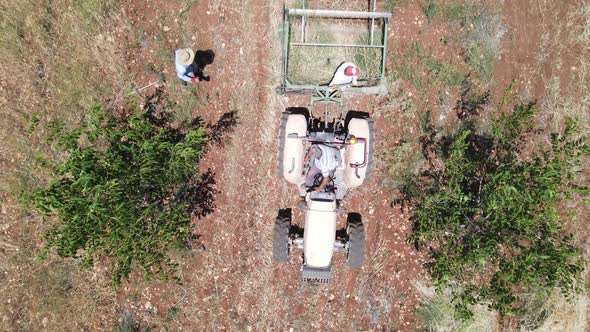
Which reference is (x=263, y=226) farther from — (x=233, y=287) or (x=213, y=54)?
(x=213, y=54)

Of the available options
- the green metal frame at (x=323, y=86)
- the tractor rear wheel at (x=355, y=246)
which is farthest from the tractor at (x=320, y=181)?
the green metal frame at (x=323, y=86)

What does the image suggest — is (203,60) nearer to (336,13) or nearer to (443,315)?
(336,13)

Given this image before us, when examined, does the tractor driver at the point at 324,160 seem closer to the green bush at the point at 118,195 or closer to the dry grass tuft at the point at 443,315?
the green bush at the point at 118,195

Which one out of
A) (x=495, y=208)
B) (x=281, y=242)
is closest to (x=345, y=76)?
(x=281, y=242)

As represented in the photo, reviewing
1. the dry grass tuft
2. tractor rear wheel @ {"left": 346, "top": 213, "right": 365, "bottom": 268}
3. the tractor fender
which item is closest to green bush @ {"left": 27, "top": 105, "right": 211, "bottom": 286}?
the tractor fender

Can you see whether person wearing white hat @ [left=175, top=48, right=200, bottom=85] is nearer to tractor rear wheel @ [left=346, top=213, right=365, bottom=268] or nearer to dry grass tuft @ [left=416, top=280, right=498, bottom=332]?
tractor rear wheel @ [left=346, top=213, right=365, bottom=268]

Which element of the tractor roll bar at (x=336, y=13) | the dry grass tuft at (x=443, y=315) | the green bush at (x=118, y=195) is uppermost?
the tractor roll bar at (x=336, y=13)
